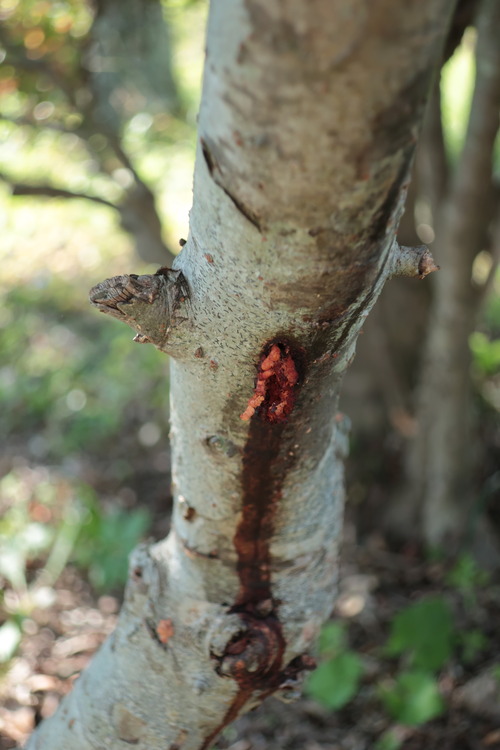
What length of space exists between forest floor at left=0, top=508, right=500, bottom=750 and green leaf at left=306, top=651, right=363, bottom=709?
116 mm

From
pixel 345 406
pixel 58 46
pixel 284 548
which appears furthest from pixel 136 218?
pixel 284 548

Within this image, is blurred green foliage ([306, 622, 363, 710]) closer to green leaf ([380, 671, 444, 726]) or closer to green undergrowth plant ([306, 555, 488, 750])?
green undergrowth plant ([306, 555, 488, 750])

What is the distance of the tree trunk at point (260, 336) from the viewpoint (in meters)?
0.53

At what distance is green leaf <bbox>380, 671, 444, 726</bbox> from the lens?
2057 millimetres

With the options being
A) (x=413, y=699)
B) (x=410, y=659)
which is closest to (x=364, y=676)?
(x=410, y=659)

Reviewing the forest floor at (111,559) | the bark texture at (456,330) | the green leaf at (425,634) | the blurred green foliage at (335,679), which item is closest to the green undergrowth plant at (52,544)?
the forest floor at (111,559)

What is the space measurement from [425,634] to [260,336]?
2000mm

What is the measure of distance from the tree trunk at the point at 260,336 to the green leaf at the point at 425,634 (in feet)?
4.35

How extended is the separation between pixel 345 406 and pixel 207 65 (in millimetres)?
2763

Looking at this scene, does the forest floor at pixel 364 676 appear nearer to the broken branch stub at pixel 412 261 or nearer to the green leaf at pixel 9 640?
the green leaf at pixel 9 640

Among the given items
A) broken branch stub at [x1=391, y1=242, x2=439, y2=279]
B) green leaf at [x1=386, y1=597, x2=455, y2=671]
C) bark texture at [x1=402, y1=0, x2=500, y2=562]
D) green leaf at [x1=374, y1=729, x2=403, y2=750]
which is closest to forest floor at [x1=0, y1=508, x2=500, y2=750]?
green leaf at [x1=374, y1=729, x2=403, y2=750]

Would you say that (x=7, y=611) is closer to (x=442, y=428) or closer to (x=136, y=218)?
(x=136, y=218)

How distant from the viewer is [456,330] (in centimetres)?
256

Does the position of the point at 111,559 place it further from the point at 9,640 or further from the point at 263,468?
the point at 263,468
